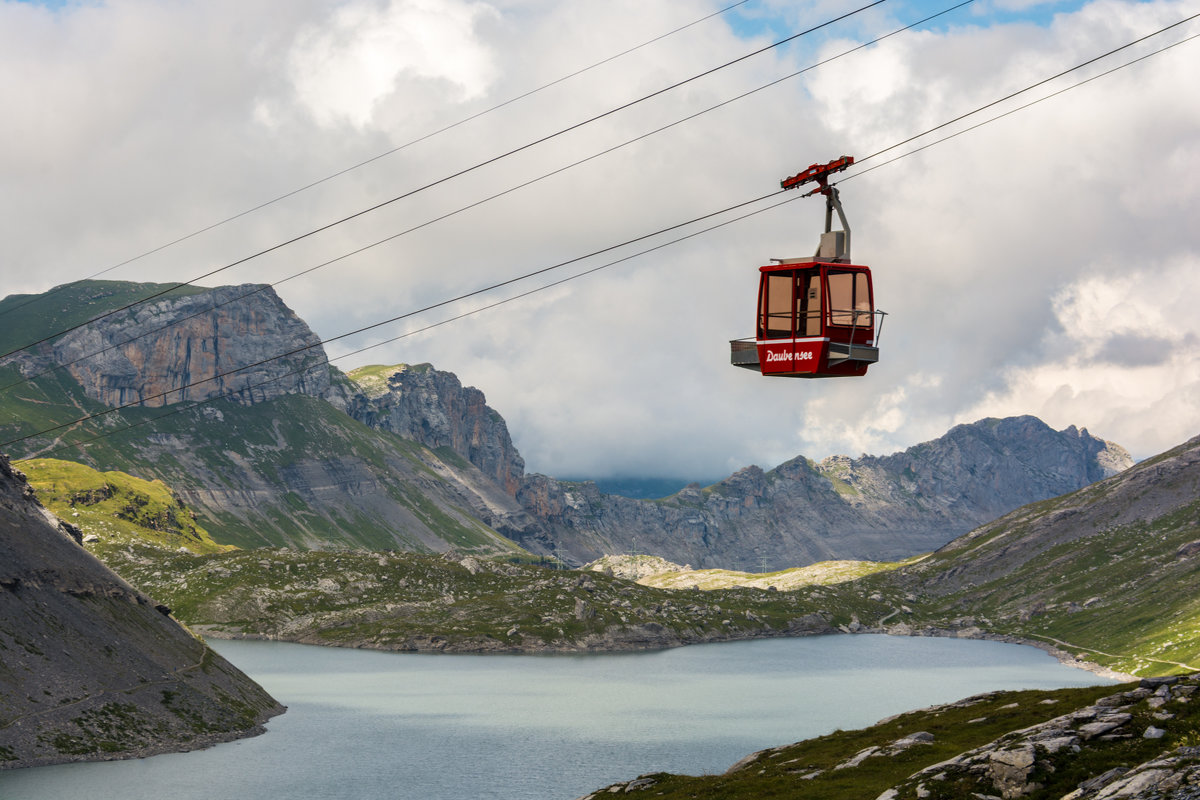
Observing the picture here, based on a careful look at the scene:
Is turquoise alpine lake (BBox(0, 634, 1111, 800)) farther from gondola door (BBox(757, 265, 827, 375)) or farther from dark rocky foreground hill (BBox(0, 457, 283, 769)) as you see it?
gondola door (BBox(757, 265, 827, 375))

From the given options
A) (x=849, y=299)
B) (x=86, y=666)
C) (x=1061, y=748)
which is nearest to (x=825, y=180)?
(x=849, y=299)

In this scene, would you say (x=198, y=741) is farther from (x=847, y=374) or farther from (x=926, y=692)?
(x=926, y=692)

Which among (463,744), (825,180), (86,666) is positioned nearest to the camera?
(825,180)

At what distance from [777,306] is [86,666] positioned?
365 ft

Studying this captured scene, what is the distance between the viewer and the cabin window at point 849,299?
4088 centimetres

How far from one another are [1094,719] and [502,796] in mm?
69210

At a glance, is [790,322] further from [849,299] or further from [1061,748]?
[1061,748]

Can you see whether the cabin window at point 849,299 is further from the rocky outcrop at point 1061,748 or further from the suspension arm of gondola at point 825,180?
the rocky outcrop at point 1061,748

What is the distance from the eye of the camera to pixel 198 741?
125 meters

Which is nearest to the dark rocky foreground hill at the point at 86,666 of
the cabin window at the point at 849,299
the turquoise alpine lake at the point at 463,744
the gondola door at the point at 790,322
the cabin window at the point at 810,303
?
the turquoise alpine lake at the point at 463,744

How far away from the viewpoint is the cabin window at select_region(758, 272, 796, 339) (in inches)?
1650

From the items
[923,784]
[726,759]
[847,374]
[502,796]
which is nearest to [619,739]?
[726,759]

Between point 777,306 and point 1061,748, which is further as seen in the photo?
point 1061,748

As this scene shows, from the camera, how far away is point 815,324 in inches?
1622
